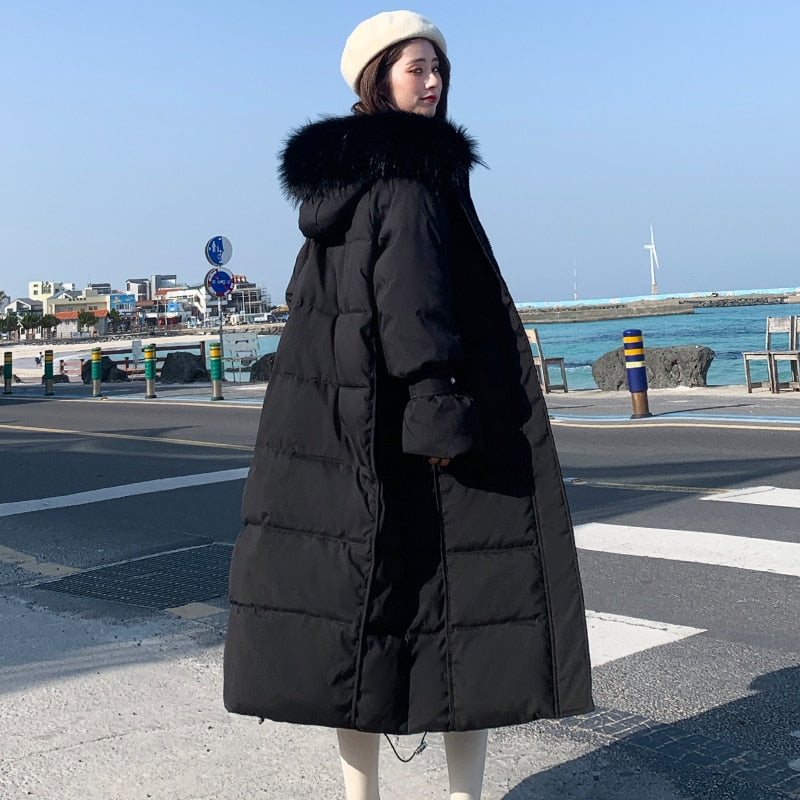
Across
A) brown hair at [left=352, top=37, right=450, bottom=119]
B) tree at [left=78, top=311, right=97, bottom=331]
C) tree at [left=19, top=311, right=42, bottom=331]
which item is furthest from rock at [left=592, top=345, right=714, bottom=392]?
tree at [left=78, top=311, right=97, bottom=331]

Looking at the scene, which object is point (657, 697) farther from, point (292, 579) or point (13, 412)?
point (13, 412)

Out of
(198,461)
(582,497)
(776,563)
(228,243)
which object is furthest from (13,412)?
(776,563)

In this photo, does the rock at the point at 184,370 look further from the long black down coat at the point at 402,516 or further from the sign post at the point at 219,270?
the long black down coat at the point at 402,516

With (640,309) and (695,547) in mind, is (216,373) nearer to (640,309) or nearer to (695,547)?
(695,547)

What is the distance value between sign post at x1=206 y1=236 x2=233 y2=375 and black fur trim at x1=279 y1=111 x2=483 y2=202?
20.7 meters

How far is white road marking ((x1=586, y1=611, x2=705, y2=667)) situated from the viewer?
179 inches

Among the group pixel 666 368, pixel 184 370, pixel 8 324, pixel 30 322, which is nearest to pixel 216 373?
pixel 666 368

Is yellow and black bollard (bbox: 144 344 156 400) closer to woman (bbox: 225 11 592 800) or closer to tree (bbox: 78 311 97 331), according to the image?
woman (bbox: 225 11 592 800)

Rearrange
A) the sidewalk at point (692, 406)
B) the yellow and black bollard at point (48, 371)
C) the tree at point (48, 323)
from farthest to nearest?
the tree at point (48, 323) < the yellow and black bollard at point (48, 371) < the sidewalk at point (692, 406)

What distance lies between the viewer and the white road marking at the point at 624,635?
4.55 m

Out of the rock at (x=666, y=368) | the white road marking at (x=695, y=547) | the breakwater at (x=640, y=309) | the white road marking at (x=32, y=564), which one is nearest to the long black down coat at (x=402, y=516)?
the white road marking at (x=695, y=547)

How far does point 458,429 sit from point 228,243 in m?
22.1

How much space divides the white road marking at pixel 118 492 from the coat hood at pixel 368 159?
251 inches

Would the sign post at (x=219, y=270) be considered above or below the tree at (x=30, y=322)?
below
